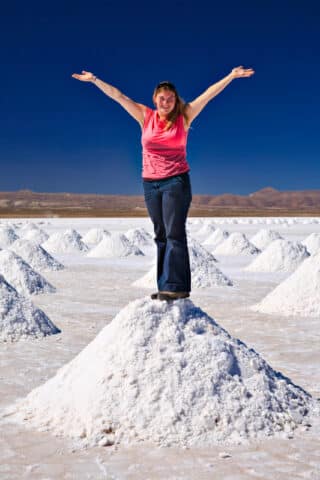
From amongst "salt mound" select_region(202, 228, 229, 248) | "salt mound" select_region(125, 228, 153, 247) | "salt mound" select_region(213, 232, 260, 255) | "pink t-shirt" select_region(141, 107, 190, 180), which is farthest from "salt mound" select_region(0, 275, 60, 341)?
"salt mound" select_region(202, 228, 229, 248)

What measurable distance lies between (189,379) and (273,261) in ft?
35.8

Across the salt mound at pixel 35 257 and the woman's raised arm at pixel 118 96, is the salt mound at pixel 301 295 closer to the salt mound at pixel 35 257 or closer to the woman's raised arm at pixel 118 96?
the woman's raised arm at pixel 118 96

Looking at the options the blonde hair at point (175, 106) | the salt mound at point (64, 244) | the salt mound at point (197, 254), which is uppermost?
the blonde hair at point (175, 106)

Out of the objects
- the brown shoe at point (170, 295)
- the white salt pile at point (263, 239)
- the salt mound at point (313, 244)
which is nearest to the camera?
the brown shoe at point (170, 295)

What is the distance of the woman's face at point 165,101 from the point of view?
3.45 metres

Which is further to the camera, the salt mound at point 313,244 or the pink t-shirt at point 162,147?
the salt mound at point 313,244

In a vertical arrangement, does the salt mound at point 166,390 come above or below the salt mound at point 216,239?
below

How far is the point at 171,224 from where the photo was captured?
12.0 feet

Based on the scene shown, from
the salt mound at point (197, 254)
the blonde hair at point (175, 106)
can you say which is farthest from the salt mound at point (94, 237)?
the blonde hair at point (175, 106)

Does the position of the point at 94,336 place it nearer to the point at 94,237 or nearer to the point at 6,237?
the point at 6,237

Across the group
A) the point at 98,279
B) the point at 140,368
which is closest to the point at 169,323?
the point at 140,368

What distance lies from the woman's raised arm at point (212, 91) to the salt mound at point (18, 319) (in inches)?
149

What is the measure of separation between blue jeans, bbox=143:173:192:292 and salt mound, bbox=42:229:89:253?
16.4m

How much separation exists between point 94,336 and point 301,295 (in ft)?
9.83
